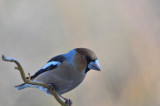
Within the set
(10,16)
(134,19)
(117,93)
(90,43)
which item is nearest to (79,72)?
(117,93)

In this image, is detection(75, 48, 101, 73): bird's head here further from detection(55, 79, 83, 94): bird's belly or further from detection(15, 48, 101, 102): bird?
detection(55, 79, 83, 94): bird's belly

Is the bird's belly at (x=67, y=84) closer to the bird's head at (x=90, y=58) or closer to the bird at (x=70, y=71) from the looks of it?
the bird at (x=70, y=71)

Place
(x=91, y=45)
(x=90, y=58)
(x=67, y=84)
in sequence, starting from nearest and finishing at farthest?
(x=90, y=58) → (x=67, y=84) → (x=91, y=45)

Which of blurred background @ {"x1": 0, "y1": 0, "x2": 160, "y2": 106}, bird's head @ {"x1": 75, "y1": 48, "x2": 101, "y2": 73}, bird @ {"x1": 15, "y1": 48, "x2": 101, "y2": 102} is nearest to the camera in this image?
Result: bird's head @ {"x1": 75, "y1": 48, "x2": 101, "y2": 73}

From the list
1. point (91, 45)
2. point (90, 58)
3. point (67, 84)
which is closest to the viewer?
point (90, 58)

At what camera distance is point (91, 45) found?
16.6 feet

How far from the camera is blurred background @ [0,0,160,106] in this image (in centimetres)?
470

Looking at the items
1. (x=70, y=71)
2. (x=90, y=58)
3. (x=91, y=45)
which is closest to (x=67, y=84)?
(x=70, y=71)

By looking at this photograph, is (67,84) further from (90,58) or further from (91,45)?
(91,45)

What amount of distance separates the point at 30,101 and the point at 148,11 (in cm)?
267

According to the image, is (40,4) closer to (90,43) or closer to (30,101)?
(90,43)

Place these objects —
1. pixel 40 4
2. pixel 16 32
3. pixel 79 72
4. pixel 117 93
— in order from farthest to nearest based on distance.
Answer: pixel 40 4
pixel 16 32
pixel 117 93
pixel 79 72

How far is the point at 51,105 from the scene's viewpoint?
16.4 ft

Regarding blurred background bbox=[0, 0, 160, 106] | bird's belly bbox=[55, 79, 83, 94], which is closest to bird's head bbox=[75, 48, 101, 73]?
bird's belly bbox=[55, 79, 83, 94]
